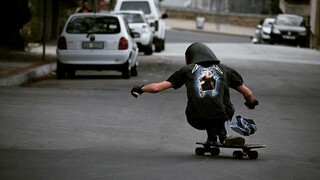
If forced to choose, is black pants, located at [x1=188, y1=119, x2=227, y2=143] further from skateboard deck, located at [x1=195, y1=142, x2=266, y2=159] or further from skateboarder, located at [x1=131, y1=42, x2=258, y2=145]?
skateboard deck, located at [x1=195, y1=142, x2=266, y2=159]

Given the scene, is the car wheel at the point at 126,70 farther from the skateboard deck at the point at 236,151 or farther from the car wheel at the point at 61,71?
the skateboard deck at the point at 236,151

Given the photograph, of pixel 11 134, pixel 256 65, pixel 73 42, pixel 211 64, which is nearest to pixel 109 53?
pixel 73 42

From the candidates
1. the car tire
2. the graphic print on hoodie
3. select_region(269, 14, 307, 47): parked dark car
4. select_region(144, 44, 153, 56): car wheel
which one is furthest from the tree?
select_region(269, 14, 307, 47): parked dark car

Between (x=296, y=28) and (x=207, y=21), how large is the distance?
35.4 metres

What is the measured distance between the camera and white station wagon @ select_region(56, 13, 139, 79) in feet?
82.4

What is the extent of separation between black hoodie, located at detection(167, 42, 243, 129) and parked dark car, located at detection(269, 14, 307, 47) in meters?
48.1

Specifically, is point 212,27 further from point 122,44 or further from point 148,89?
point 148,89

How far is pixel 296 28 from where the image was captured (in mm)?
59250

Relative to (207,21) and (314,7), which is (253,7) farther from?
(314,7)

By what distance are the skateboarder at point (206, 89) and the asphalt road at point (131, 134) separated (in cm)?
Result: 35

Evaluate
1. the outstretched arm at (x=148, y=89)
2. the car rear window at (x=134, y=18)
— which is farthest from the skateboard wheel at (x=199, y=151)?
the car rear window at (x=134, y=18)

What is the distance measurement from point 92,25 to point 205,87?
47.3 ft

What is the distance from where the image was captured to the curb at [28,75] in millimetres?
21877

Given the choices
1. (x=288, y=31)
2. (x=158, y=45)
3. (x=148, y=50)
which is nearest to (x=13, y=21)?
(x=148, y=50)
